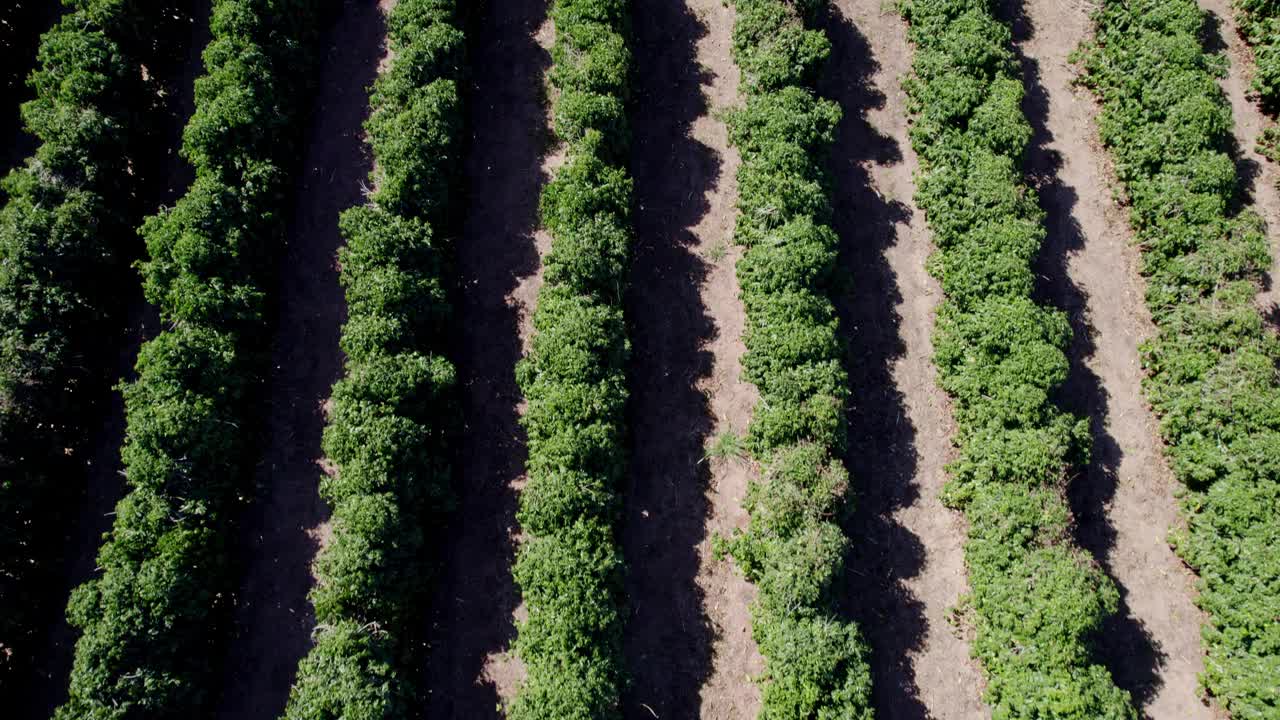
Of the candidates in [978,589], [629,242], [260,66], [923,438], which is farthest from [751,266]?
[260,66]

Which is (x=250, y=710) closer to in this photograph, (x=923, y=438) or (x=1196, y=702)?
(x=923, y=438)

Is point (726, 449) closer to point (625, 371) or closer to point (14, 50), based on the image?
point (625, 371)

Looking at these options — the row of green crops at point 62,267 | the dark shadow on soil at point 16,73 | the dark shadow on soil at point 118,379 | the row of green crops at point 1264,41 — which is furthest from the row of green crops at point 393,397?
the row of green crops at point 1264,41

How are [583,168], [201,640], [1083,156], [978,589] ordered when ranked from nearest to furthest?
1. [201,640]
2. [978,589]
3. [583,168]
4. [1083,156]

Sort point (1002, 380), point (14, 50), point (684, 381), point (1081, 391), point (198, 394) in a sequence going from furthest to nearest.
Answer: point (14, 50), point (1081, 391), point (684, 381), point (1002, 380), point (198, 394)

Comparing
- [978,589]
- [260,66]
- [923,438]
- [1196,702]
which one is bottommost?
[1196,702]

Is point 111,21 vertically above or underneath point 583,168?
above

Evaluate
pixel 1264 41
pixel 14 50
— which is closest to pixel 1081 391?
pixel 1264 41
